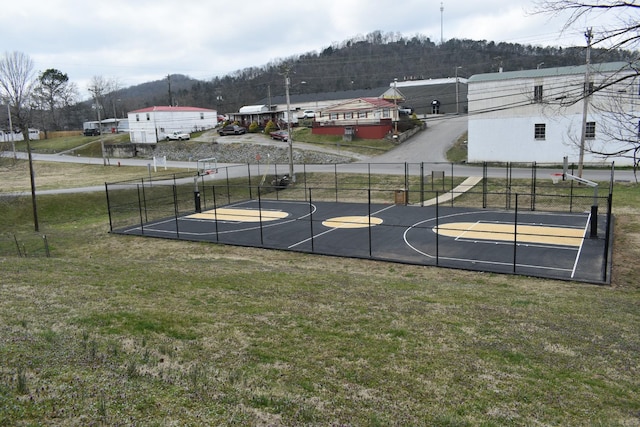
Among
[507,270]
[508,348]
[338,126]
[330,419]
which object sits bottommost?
[507,270]

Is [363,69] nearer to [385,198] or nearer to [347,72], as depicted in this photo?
[347,72]

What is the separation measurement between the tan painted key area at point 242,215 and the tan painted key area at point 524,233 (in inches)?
379

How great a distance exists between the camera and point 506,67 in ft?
241

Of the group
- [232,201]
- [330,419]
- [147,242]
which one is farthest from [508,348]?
[232,201]

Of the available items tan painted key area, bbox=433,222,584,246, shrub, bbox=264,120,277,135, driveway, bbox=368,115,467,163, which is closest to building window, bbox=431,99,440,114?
driveway, bbox=368,115,467,163

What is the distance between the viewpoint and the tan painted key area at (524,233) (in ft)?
64.5

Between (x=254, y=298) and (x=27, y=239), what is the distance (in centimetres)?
1723

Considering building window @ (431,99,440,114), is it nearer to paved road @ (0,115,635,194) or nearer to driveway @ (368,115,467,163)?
paved road @ (0,115,635,194)

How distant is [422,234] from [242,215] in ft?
37.1

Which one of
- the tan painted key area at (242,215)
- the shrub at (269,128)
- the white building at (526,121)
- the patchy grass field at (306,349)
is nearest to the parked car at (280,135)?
the shrub at (269,128)

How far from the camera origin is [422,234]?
71.1 ft

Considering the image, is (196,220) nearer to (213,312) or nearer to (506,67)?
(213,312)

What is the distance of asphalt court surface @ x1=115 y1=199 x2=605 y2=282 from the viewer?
56.5 ft

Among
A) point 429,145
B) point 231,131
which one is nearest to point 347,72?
point 231,131
